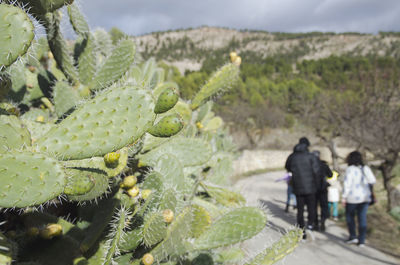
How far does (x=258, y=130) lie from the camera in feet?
83.2

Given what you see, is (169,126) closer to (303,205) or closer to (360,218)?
(303,205)

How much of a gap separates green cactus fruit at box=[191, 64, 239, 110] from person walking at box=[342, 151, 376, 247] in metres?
3.41

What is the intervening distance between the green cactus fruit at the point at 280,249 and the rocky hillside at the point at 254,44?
50.0 metres

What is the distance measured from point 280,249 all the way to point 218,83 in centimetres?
135

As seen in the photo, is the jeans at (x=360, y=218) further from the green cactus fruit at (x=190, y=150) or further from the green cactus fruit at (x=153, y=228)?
the green cactus fruit at (x=153, y=228)

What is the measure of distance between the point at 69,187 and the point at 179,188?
89cm

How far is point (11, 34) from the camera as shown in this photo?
2.38 feet

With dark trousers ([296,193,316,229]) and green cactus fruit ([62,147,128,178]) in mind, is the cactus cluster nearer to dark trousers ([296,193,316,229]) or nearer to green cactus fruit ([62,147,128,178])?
green cactus fruit ([62,147,128,178])

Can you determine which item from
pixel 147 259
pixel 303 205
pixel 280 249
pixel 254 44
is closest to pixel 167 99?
pixel 147 259

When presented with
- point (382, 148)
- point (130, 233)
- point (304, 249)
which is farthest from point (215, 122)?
point (382, 148)

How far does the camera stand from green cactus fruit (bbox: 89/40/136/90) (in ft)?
5.24

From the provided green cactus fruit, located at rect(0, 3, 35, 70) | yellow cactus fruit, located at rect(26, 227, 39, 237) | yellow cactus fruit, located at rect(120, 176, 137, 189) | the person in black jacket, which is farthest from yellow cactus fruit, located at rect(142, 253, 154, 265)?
the person in black jacket

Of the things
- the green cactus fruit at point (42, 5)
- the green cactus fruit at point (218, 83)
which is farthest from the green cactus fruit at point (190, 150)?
the green cactus fruit at point (42, 5)

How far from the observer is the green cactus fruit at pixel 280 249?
1.26 metres
